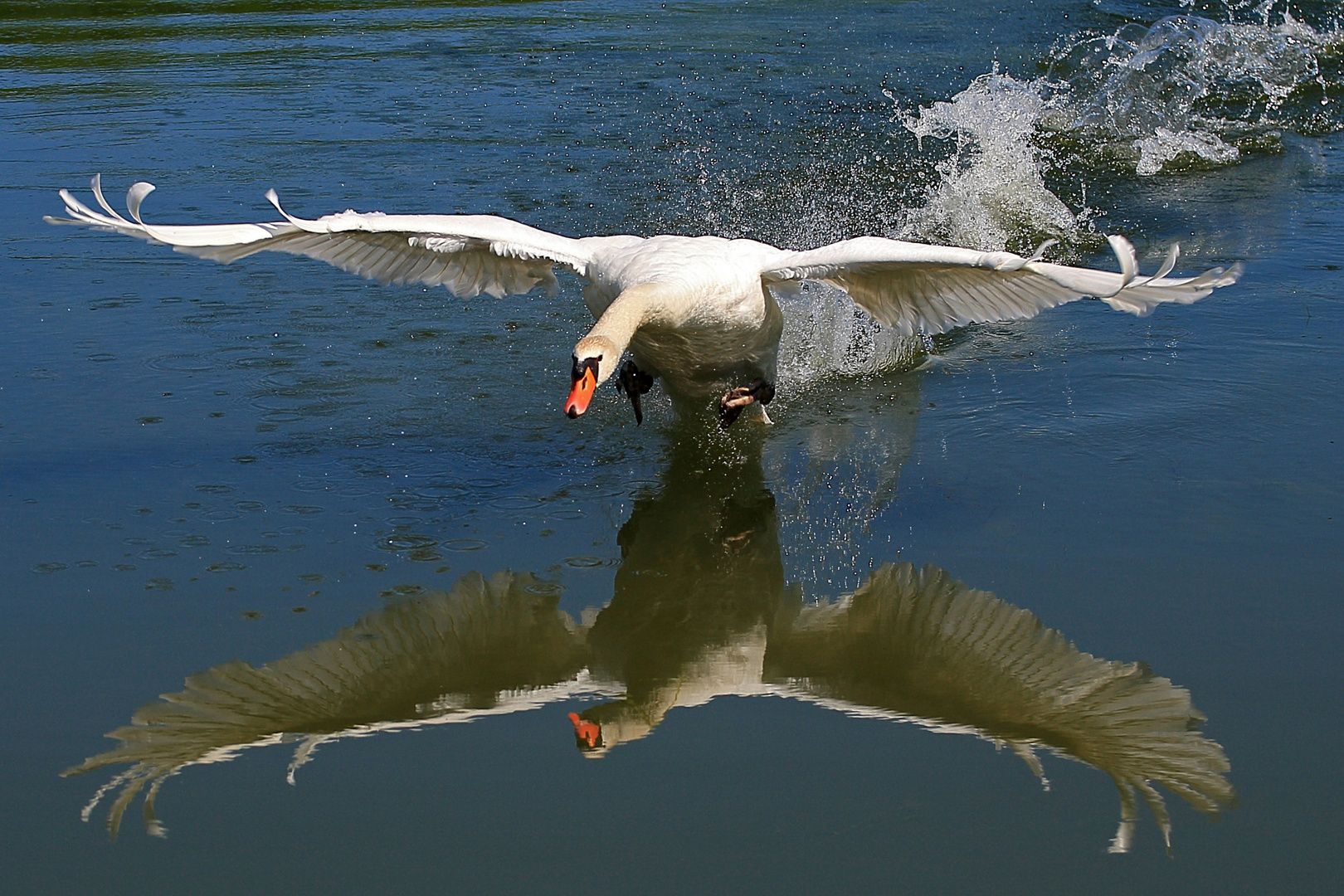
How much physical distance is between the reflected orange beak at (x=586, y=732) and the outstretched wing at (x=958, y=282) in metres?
2.45

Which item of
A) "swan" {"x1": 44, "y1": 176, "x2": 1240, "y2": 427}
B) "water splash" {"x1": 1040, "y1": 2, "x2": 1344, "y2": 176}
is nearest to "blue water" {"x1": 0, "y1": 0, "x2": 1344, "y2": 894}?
"swan" {"x1": 44, "y1": 176, "x2": 1240, "y2": 427}

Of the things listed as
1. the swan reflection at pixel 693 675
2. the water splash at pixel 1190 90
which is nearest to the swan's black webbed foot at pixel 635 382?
the swan reflection at pixel 693 675

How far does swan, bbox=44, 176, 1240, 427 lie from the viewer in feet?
19.5

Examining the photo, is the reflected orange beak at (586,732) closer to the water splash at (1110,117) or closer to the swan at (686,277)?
the swan at (686,277)

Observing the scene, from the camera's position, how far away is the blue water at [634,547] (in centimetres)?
393

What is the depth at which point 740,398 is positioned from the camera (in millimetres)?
7102

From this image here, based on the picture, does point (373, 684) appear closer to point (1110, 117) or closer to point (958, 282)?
point (958, 282)

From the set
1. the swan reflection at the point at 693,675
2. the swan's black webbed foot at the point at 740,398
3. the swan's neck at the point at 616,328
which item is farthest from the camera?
the swan's black webbed foot at the point at 740,398

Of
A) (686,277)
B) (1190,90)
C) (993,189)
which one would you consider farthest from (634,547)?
(1190,90)

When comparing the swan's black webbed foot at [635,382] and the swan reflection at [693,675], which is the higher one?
the swan's black webbed foot at [635,382]

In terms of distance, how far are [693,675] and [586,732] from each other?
0.54 meters

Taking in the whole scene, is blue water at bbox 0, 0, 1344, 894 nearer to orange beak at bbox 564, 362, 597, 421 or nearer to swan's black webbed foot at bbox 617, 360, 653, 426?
swan's black webbed foot at bbox 617, 360, 653, 426

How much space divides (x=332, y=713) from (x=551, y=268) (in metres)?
3.57

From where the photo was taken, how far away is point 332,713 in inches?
182
